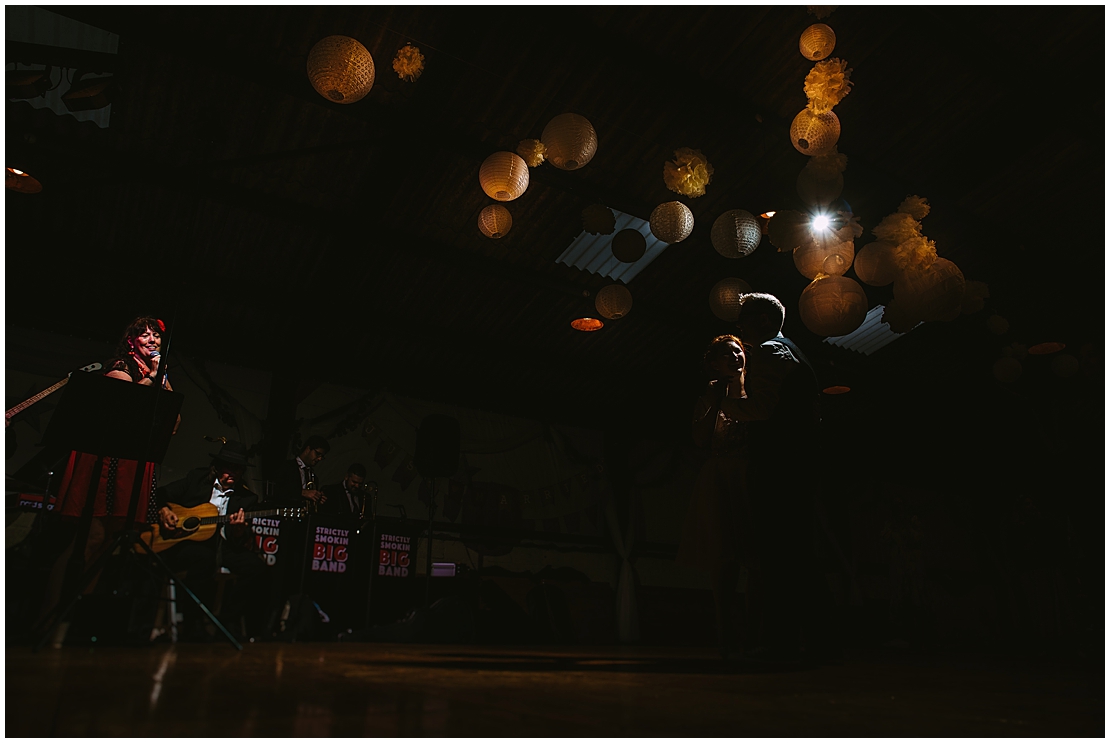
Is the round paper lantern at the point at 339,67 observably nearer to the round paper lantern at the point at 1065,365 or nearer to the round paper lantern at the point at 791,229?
the round paper lantern at the point at 791,229

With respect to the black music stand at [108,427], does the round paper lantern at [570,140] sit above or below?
above

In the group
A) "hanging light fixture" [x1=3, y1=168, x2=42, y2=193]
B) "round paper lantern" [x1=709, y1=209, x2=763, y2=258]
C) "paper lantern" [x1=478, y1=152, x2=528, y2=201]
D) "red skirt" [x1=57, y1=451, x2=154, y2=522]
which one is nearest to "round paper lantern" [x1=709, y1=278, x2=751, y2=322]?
"round paper lantern" [x1=709, y1=209, x2=763, y2=258]

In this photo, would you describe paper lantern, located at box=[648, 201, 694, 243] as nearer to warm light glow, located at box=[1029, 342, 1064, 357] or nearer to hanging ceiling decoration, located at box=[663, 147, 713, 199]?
hanging ceiling decoration, located at box=[663, 147, 713, 199]

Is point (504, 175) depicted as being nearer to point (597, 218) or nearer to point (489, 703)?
point (597, 218)

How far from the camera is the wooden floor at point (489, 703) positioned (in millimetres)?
928

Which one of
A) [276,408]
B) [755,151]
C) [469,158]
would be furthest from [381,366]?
[755,151]

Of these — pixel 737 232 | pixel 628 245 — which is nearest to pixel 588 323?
pixel 628 245

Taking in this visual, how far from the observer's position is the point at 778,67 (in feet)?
15.5

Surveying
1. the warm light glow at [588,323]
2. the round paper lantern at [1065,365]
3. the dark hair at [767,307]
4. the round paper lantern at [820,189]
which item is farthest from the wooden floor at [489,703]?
the round paper lantern at [1065,365]

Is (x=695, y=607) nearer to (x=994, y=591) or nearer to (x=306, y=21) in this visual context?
(x=994, y=591)

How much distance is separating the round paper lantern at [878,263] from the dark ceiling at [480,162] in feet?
4.92

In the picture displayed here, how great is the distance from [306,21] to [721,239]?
3.36 metres

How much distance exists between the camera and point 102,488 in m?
3.05

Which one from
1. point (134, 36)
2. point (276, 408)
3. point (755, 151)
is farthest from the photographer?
point (276, 408)
